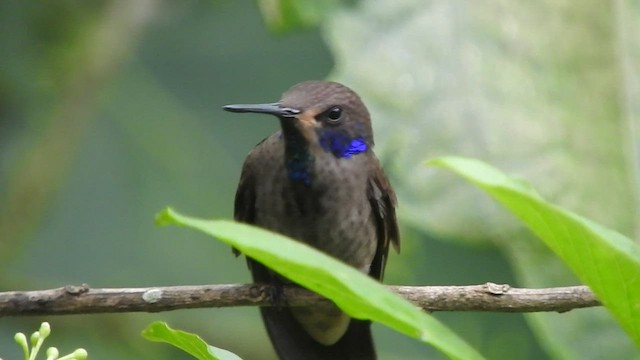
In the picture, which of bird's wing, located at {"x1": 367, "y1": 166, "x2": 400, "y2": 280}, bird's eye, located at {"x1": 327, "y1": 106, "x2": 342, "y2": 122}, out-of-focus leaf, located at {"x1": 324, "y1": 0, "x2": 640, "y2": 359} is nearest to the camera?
out-of-focus leaf, located at {"x1": 324, "y1": 0, "x2": 640, "y2": 359}

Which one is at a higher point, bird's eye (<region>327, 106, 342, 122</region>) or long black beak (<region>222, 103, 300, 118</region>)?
long black beak (<region>222, 103, 300, 118</region>)

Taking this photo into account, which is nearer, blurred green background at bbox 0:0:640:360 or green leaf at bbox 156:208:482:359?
green leaf at bbox 156:208:482:359

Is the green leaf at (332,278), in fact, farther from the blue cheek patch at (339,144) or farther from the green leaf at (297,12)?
the blue cheek patch at (339,144)

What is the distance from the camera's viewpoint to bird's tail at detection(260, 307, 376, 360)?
3.70m

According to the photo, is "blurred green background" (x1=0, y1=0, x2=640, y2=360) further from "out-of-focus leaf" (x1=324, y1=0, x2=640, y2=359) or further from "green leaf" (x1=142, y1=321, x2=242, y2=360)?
"green leaf" (x1=142, y1=321, x2=242, y2=360)

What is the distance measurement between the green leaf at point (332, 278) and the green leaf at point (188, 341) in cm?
33

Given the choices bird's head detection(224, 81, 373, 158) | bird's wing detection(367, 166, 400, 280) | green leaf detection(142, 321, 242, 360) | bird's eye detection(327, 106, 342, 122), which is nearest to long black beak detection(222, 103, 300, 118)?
bird's head detection(224, 81, 373, 158)

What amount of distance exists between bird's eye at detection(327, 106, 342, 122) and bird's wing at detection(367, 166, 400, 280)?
25cm

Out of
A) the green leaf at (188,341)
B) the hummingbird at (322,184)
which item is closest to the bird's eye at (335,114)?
the hummingbird at (322,184)

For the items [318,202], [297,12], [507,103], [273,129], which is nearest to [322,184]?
[318,202]

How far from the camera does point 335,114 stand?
334 centimetres

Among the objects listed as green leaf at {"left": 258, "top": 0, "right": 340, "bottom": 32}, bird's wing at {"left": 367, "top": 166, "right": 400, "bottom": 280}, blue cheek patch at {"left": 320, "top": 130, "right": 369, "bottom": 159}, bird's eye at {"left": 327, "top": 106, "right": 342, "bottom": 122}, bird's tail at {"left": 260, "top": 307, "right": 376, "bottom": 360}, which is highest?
green leaf at {"left": 258, "top": 0, "right": 340, "bottom": 32}

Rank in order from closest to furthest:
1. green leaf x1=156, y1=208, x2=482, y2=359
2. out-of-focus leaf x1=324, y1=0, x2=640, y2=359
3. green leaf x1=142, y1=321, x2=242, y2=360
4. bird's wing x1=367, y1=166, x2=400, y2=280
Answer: green leaf x1=156, y1=208, x2=482, y2=359 < green leaf x1=142, y1=321, x2=242, y2=360 < out-of-focus leaf x1=324, y1=0, x2=640, y2=359 < bird's wing x1=367, y1=166, x2=400, y2=280

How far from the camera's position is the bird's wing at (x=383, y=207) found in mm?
3523
